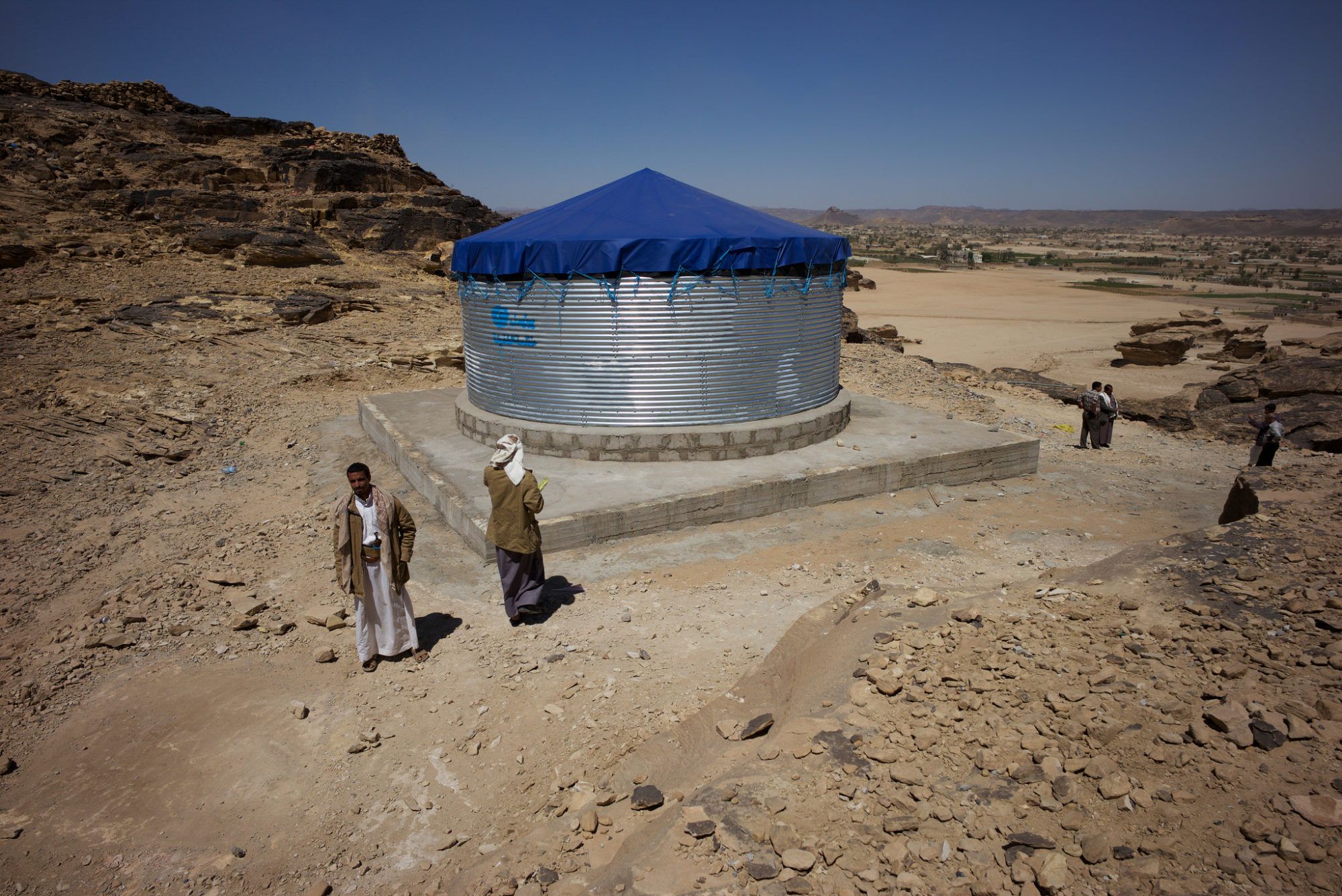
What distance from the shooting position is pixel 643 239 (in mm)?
8219

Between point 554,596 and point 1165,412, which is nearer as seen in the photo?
point 554,596

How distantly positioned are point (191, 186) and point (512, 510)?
1994 cm

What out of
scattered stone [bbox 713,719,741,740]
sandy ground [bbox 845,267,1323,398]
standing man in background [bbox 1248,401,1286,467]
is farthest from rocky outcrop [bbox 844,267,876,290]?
scattered stone [bbox 713,719,741,740]

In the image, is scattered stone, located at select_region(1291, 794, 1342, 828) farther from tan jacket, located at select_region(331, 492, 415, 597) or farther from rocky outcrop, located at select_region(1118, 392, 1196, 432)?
rocky outcrop, located at select_region(1118, 392, 1196, 432)

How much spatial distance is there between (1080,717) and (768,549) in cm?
374

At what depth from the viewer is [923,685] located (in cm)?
395

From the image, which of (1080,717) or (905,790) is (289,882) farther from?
(1080,717)

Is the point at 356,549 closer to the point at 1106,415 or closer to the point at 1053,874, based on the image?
the point at 1053,874

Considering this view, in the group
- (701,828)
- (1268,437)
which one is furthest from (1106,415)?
(701,828)

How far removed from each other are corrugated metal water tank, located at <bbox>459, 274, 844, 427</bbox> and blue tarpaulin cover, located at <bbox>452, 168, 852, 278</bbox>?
0.22 m

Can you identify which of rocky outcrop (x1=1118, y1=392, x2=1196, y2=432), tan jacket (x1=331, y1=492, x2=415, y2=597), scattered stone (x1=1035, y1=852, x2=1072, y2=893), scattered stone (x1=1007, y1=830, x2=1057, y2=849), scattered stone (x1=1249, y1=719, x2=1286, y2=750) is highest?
Answer: tan jacket (x1=331, y1=492, x2=415, y2=597)

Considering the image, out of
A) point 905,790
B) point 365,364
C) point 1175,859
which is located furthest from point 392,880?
point 365,364

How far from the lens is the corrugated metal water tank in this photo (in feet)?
28.0

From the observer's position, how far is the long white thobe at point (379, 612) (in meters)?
4.91
